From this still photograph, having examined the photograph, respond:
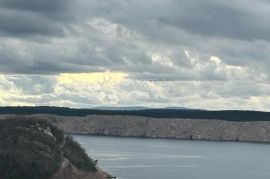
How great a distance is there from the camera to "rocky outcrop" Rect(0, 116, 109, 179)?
8006 centimetres

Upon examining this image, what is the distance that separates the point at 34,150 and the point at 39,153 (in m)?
0.81

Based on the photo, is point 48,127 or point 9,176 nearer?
point 9,176

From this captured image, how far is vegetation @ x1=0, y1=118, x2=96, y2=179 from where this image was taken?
262ft

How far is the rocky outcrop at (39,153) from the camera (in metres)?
80.1

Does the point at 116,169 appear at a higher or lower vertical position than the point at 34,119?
lower

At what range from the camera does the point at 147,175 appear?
11406 centimetres

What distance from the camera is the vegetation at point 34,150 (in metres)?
80.0

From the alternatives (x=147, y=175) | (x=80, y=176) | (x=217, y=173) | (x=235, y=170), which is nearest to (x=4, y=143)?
(x=80, y=176)

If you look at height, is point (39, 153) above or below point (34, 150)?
below

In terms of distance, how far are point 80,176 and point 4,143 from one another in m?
9.96

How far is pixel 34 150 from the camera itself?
273 ft

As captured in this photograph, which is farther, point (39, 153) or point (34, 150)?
point (34, 150)

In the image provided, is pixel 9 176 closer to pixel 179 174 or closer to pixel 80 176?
pixel 80 176

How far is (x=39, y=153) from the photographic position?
82.9 meters
